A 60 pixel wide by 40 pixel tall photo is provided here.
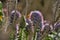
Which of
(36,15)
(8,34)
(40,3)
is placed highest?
(40,3)

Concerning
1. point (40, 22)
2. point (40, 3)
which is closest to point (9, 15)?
point (40, 22)

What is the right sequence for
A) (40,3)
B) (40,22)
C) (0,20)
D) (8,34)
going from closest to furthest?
(8,34) → (40,22) → (0,20) → (40,3)

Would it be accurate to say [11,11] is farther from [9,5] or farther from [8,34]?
[8,34]

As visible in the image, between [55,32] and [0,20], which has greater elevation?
[0,20]

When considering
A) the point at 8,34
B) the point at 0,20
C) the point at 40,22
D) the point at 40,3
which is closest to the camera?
the point at 8,34

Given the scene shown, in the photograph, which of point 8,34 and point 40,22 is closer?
point 8,34

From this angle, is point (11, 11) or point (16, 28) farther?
point (11, 11)

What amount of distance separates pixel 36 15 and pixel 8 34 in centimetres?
22

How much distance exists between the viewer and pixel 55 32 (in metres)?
1.33

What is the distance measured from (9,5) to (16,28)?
0.13m

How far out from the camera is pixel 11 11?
132cm

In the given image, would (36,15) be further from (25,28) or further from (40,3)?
(40,3)

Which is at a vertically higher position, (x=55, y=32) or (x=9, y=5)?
(x=9, y=5)

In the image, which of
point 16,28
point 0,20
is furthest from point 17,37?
point 0,20
